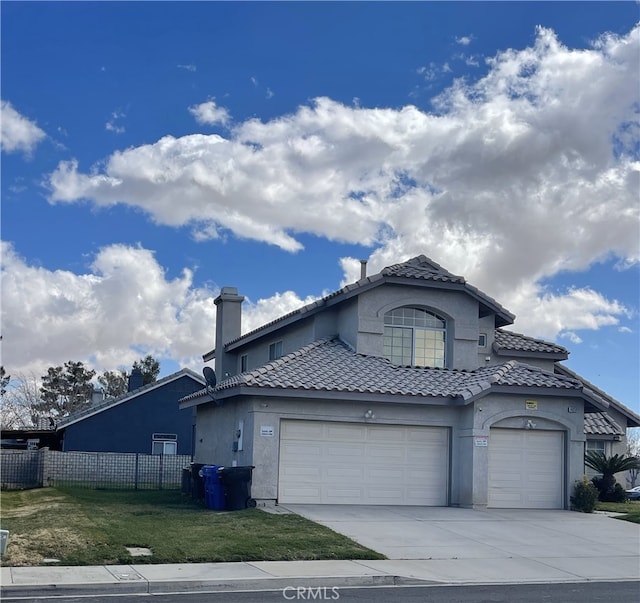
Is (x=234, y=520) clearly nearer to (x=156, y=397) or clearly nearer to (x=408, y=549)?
(x=408, y=549)

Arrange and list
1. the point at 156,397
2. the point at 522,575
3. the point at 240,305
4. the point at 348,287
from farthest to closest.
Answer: the point at 156,397, the point at 240,305, the point at 348,287, the point at 522,575

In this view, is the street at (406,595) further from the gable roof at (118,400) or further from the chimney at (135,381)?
the chimney at (135,381)

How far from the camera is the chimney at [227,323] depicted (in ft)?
113

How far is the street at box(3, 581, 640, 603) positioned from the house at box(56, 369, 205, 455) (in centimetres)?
3007

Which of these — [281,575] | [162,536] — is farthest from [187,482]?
[281,575]

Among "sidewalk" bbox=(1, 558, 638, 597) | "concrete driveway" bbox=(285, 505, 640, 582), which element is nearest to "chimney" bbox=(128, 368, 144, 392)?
"concrete driveway" bbox=(285, 505, 640, 582)

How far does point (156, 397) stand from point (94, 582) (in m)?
30.8

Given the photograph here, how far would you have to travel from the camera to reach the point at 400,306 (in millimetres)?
25906

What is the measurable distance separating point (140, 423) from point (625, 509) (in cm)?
2391

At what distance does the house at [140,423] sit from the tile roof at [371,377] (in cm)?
1725

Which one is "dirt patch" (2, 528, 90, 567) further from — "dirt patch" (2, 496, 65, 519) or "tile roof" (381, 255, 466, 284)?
"tile roof" (381, 255, 466, 284)

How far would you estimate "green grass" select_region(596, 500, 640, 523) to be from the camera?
2205cm

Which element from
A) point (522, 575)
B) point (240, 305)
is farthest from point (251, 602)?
point (240, 305)

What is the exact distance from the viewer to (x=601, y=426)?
108 ft
